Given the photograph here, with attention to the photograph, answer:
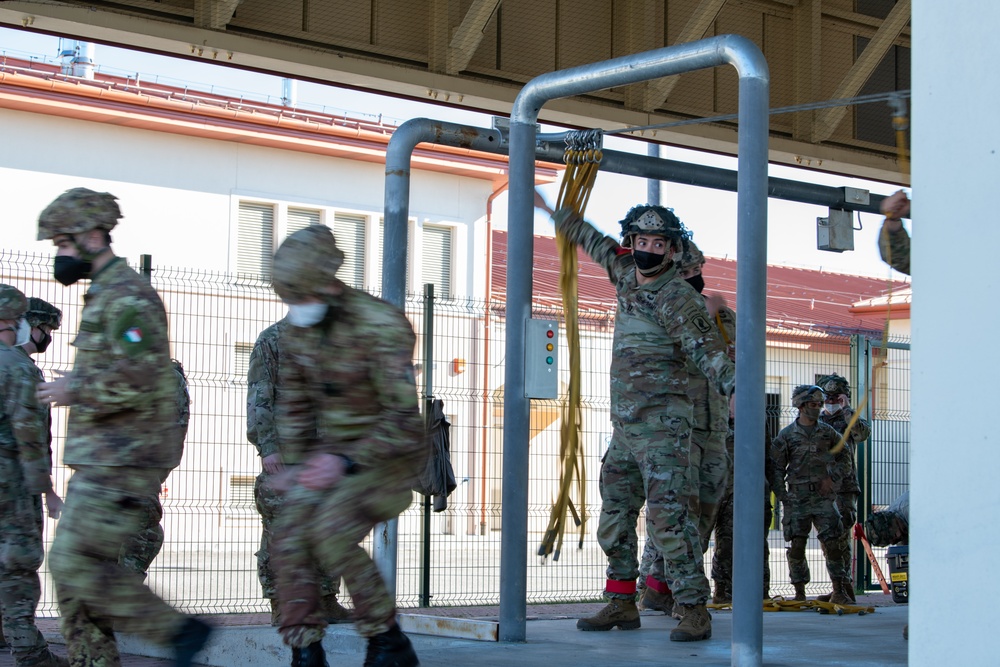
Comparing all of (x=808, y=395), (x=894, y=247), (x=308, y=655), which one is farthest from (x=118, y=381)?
(x=808, y=395)

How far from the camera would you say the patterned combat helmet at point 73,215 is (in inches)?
186

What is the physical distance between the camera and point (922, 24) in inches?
141

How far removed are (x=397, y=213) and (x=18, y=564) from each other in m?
2.73

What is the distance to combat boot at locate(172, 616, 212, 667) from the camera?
4480mm

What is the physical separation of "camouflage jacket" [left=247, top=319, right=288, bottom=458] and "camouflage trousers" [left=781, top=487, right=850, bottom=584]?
4910 mm

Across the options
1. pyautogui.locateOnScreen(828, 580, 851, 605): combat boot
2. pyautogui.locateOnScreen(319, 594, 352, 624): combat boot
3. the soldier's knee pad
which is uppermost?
the soldier's knee pad

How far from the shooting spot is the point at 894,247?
5.64m

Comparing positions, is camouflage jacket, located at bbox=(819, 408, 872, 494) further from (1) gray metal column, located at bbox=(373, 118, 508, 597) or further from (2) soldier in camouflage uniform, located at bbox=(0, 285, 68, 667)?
(2) soldier in camouflage uniform, located at bbox=(0, 285, 68, 667)

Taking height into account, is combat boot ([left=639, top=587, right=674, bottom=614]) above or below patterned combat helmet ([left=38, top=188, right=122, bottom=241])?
below

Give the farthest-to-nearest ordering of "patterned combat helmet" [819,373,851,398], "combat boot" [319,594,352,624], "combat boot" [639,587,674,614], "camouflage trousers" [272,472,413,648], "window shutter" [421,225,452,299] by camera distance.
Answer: "window shutter" [421,225,452,299] < "patterned combat helmet" [819,373,851,398] < "combat boot" [639,587,674,614] < "combat boot" [319,594,352,624] < "camouflage trousers" [272,472,413,648]

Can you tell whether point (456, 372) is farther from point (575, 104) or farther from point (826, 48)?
point (826, 48)

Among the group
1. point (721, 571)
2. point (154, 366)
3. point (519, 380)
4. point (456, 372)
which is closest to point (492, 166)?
point (456, 372)

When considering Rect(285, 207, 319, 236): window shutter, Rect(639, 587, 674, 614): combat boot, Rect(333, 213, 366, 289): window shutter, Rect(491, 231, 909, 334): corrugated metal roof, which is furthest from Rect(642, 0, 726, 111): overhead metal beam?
Rect(285, 207, 319, 236): window shutter

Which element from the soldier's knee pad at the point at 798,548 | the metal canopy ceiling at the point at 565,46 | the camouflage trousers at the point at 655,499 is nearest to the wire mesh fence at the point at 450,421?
the soldier's knee pad at the point at 798,548
